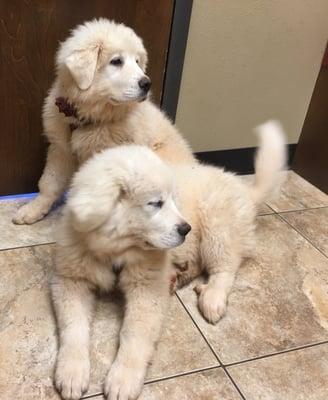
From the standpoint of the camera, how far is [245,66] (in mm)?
2701

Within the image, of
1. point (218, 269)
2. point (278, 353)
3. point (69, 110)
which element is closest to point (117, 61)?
point (69, 110)

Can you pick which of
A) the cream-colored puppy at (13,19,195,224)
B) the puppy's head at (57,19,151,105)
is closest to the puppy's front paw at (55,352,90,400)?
the cream-colored puppy at (13,19,195,224)

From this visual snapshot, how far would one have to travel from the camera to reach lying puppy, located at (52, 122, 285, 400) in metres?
1.44

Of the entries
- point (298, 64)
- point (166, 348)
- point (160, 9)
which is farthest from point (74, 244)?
point (298, 64)

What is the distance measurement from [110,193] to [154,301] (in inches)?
17.6

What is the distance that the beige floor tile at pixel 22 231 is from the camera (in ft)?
6.92

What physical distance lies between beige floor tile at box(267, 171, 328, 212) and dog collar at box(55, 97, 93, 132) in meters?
1.25

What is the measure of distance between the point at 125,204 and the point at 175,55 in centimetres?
126

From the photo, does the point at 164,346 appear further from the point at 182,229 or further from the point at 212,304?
the point at 182,229

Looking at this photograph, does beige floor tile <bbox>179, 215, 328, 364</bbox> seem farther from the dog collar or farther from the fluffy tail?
the dog collar

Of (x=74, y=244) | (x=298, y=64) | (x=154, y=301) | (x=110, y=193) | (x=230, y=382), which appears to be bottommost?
(x=230, y=382)

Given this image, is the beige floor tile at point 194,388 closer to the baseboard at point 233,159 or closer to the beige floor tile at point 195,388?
the beige floor tile at point 195,388

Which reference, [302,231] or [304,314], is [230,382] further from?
[302,231]

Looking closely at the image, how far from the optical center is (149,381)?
152cm
